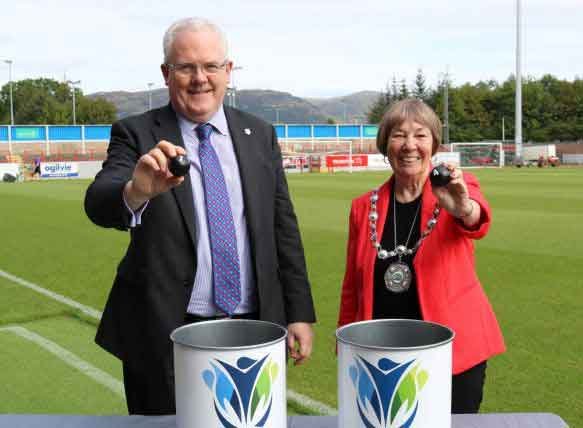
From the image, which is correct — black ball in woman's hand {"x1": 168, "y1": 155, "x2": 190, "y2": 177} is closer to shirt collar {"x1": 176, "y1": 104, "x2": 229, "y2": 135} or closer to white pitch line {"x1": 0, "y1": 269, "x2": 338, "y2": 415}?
shirt collar {"x1": 176, "y1": 104, "x2": 229, "y2": 135}

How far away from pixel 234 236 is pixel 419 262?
66 cm

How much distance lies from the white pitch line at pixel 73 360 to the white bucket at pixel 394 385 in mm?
3373

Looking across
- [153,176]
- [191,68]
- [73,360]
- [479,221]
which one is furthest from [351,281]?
[73,360]

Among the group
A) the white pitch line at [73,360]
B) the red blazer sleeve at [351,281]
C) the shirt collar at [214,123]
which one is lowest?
the white pitch line at [73,360]

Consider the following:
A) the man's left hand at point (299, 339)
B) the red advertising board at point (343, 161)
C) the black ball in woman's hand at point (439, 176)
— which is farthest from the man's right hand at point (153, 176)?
the red advertising board at point (343, 161)

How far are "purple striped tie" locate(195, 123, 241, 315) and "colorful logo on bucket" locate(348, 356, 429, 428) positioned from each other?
3.64ft

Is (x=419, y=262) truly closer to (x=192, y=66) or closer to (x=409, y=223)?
(x=409, y=223)

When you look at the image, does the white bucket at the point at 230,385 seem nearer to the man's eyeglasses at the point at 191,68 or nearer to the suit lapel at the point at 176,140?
the suit lapel at the point at 176,140

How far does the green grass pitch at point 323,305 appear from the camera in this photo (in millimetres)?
4215

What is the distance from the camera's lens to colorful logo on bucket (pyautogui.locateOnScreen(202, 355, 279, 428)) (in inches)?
47.3

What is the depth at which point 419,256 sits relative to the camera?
2.43 meters

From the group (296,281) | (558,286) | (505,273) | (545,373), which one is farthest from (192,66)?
(505,273)

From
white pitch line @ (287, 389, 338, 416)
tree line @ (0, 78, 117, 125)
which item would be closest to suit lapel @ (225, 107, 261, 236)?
white pitch line @ (287, 389, 338, 416)

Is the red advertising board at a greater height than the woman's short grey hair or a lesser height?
lesser
